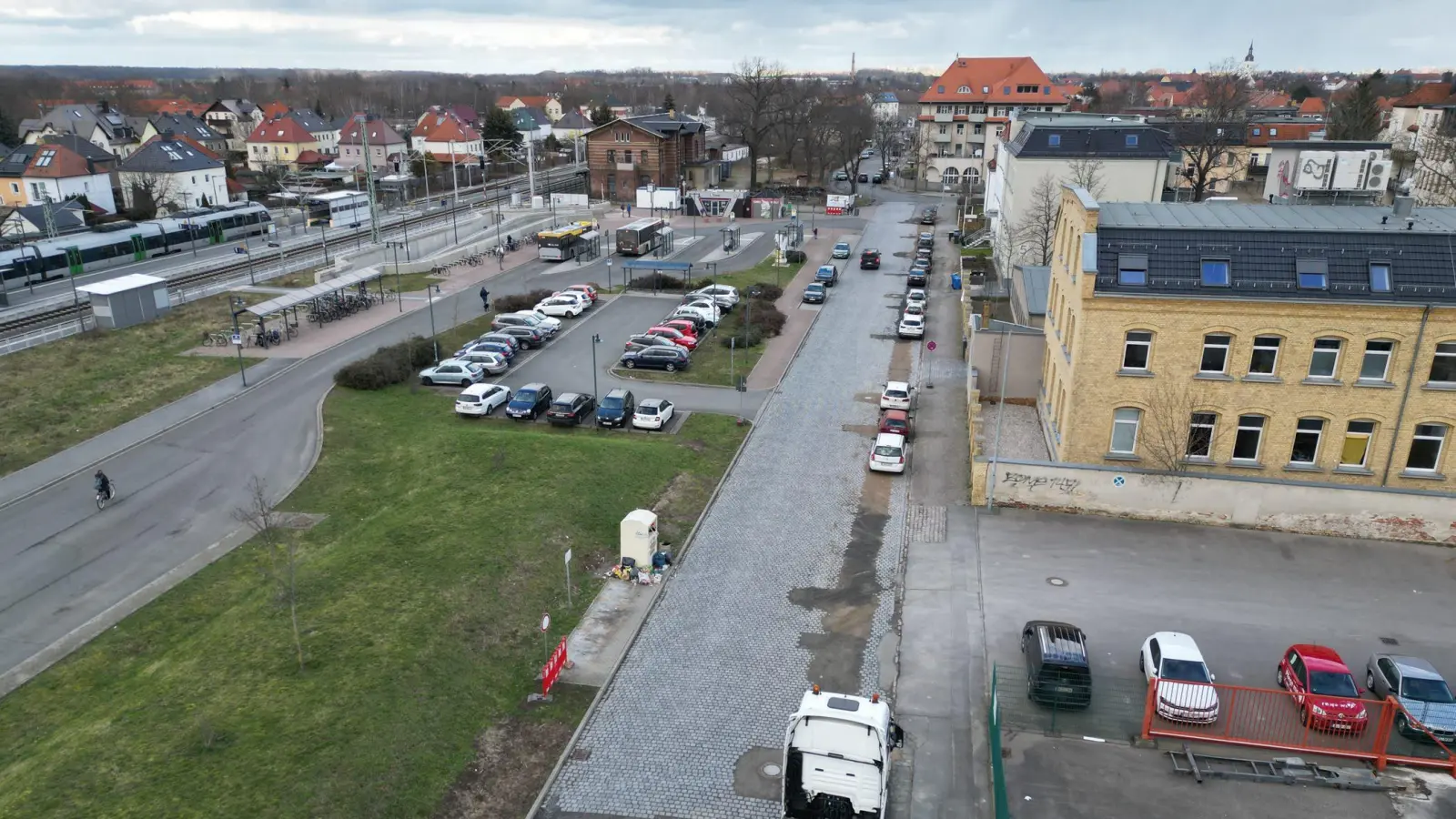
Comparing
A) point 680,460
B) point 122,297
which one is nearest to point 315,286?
point 122,297

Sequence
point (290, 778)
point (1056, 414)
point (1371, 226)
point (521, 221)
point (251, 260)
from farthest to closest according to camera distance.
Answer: point (521, 221), point (251, 260), point (1056, 414), point (1371, 226), point (290, 778)

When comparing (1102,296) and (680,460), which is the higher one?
(1102,296)

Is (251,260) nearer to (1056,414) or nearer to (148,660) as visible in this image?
(148,660)

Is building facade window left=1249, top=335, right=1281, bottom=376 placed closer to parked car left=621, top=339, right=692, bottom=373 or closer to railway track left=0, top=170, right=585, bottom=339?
parked car left=621, top=339, right=692, bottom=373

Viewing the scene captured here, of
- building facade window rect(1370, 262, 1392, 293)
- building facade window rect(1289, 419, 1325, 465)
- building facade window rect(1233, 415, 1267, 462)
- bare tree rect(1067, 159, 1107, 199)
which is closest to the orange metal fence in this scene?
building facade window rect(1233, 415, 1267, 462)

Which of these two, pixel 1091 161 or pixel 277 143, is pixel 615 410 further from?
pixel 277 143

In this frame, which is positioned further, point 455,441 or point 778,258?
point 778,258
